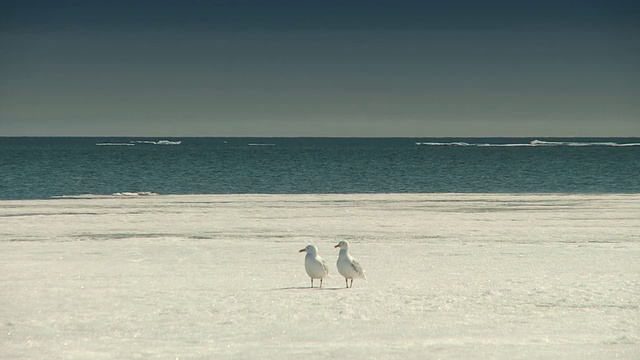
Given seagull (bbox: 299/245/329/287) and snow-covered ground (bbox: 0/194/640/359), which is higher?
seagull (bbox: 299/245/329/287)

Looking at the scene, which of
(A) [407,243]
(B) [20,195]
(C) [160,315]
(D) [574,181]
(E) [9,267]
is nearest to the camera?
(C) [160,315]

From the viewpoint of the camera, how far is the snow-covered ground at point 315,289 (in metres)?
9.69

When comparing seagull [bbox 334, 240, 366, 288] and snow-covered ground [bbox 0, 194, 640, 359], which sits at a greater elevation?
seagull [bbox 334, 240, 366, 288]

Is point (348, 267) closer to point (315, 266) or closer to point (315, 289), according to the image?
point (315, 266)

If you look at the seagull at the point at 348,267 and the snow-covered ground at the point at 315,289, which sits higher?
the seagull at the point at 348,267

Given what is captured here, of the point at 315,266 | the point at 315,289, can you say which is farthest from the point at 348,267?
the point at 315,289

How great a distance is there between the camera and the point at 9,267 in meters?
15.1

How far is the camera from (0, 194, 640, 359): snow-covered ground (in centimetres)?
969

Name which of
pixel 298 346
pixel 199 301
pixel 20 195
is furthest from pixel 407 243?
pixel 20 195

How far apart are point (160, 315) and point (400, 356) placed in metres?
3.57

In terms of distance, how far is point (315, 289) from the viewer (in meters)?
13.2

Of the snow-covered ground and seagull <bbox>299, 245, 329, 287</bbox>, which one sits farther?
seagull <bbox>299, 245, 329, 287</bbox>

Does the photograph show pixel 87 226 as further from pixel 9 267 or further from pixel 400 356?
pixel 400 356

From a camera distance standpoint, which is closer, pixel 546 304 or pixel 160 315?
pixel 160 315
